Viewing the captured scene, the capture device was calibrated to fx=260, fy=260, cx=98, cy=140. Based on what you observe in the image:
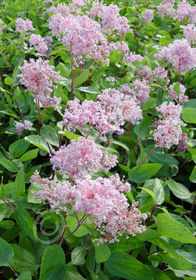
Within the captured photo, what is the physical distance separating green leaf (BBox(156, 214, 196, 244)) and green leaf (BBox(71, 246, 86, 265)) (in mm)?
433

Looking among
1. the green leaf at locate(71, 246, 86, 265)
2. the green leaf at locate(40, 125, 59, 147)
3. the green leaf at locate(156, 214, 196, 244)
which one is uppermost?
the green leaf at locate(40, 125, 59, 147)

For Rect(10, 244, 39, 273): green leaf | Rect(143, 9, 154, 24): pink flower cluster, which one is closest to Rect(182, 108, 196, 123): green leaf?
Rect(10, 244, 39, 273): green leaf

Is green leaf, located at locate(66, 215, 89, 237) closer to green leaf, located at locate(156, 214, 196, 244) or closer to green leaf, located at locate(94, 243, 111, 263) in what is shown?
green leaf, located at locate(94, 243, 111, 263)

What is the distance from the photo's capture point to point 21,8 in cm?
438

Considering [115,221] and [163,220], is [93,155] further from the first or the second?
[163,220]

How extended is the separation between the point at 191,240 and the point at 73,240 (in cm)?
65

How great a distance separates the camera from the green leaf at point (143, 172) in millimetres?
1761

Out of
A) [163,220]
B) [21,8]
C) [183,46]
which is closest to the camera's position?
[163,220]

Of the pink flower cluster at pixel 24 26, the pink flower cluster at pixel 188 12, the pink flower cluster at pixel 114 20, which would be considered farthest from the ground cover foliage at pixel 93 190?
the pink flower cluster at pixel 188 12

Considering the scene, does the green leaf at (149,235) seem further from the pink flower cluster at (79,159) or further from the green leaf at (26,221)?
the green leaf at (26,221)

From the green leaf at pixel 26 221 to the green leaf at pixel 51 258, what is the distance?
0.59 feet

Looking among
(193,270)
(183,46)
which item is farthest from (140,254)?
(183,46)

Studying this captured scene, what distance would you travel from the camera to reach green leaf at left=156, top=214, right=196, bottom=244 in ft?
4.23

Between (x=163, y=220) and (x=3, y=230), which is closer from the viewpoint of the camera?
(x=163, y=220)
